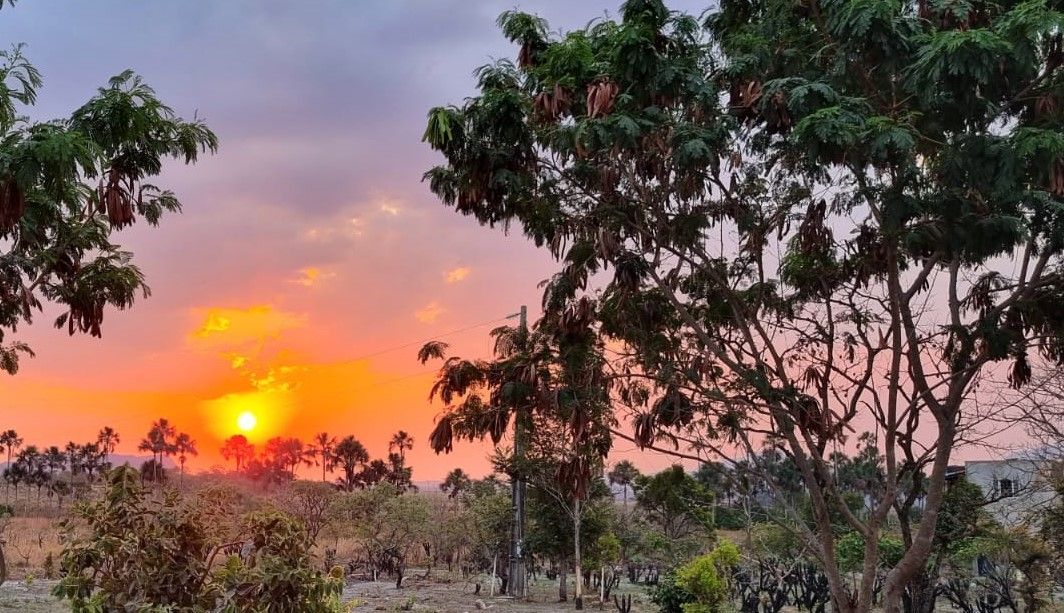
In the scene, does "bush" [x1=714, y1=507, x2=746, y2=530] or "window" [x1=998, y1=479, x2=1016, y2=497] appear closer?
"window" [x1=998, y1=479, x2=1016, y2=497]

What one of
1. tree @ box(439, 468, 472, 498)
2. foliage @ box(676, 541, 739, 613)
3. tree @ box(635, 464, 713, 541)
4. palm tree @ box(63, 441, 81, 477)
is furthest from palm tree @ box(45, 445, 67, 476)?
foliage @ box(676, 541, 739, 613)

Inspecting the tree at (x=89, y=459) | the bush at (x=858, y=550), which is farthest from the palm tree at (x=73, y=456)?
the bush at (x=858, y=550)

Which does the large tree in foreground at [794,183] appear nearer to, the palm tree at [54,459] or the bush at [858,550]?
the bush at [858,550]

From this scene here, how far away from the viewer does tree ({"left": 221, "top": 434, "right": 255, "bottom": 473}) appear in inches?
3172

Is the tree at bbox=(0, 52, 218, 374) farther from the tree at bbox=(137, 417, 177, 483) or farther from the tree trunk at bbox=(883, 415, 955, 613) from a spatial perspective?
the tree at bbox=(137, 417, 177, 483)

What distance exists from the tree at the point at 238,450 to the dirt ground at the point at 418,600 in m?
53.3

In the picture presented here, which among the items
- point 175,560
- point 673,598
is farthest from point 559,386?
point 175,560

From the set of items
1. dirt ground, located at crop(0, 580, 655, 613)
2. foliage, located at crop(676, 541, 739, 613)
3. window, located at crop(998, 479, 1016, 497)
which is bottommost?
dirt ground, located at crop(0, 580, 655, 613)

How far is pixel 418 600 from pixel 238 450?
201 ft

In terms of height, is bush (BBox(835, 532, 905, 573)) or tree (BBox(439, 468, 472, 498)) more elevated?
tree (BBox(439, 468, 472, 498))

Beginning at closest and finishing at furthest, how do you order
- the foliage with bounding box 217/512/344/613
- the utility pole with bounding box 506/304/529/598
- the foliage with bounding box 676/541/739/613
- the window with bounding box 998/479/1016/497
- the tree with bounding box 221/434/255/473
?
the foliage with bounding box 217/512/344/613
the foliage with bounding box 676/541/739/613
the window with bounding box 998/479/1016/497
the utility pole with bounding box 506/304/529/598
the tree with bounding box 221/434/255/473

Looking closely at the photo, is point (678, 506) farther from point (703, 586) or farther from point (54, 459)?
point (54, 459)

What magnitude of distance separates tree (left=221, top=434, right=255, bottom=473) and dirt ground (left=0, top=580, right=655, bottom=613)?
175 ft

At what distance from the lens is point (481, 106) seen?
962cm
